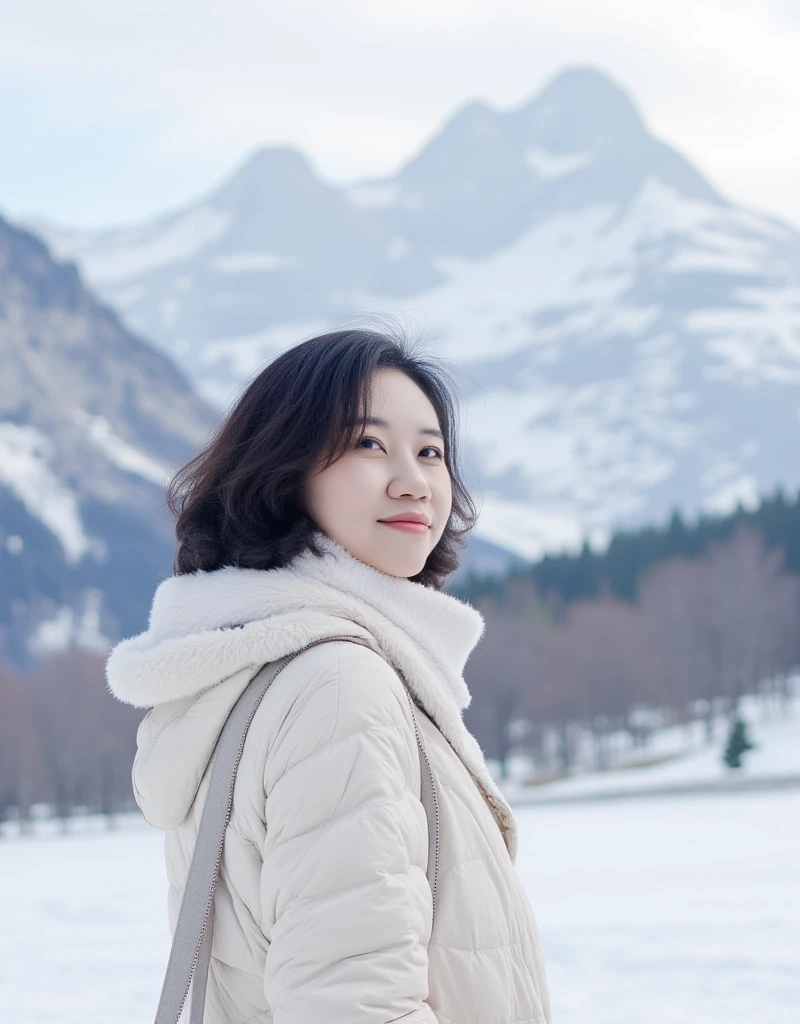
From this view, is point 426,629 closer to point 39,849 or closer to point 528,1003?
point 528,1003

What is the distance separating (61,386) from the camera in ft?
541

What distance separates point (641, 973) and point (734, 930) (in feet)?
6.49

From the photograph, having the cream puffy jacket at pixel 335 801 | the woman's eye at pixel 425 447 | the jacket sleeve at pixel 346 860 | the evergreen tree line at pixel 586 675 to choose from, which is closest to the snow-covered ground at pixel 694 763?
the evergreen tree line at pixel 586 675

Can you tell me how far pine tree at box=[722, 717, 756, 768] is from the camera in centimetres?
4400

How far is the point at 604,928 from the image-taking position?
1114 cm

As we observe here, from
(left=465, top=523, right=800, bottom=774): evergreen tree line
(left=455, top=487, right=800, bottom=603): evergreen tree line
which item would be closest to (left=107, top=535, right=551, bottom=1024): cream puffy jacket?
(left=465, top=523, right=800, bottom=774): evergreen tree line

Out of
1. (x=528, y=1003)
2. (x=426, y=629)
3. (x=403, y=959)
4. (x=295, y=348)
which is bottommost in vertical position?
(x=528, y=1003)

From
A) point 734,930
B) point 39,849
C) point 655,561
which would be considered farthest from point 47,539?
point 734,930

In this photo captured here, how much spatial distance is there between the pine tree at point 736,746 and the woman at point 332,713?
144 ft

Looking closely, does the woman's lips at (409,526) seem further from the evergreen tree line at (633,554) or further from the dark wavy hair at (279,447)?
the evergreen tree line at (633,554)

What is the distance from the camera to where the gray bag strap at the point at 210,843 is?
2018 mm

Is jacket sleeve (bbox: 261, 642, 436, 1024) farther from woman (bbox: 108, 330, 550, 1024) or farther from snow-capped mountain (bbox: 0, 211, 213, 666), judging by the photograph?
snow-capped mountain (bbox: 0, 211, 213, 666)

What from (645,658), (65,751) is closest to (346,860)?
(65,751)

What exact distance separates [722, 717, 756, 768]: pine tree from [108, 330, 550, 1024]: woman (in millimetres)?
43791
